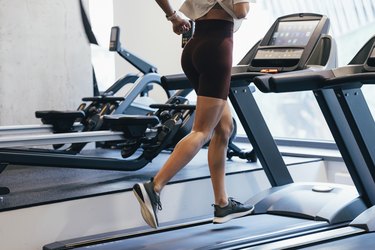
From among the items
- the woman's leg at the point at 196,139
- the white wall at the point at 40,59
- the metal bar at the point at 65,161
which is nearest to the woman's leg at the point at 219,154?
the woman's leg at the point at 196,139

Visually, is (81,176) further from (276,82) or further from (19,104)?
(276,82)

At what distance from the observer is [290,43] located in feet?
11.9

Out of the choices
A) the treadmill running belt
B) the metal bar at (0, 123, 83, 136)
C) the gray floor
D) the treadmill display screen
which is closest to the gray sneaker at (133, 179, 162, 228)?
the treadmill running belt

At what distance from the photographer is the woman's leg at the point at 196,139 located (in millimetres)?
3033

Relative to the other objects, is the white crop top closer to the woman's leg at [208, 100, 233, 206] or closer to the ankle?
the woman's leg at [208, 100, 233, 206]

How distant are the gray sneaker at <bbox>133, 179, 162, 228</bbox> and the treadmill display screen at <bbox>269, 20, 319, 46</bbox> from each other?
1295 mm

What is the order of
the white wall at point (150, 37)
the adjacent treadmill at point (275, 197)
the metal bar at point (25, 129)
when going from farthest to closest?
1. the white wall at point (150, 37)
2. the metal bar at point (25, 129)
3. the adjacent treadmill at point (275, 197)

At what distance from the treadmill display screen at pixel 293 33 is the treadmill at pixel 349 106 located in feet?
1.24

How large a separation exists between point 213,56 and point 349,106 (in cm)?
76

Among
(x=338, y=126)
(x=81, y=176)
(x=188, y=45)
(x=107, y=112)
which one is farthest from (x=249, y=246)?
(x=107, y=112)

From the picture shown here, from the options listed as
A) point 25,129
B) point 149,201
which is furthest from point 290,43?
point 25,129

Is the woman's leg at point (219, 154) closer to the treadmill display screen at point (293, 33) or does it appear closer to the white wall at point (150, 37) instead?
the treadmill display screen at point (293, 33)

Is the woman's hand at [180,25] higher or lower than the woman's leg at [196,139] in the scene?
higher

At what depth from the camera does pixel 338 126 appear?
10.9ft
